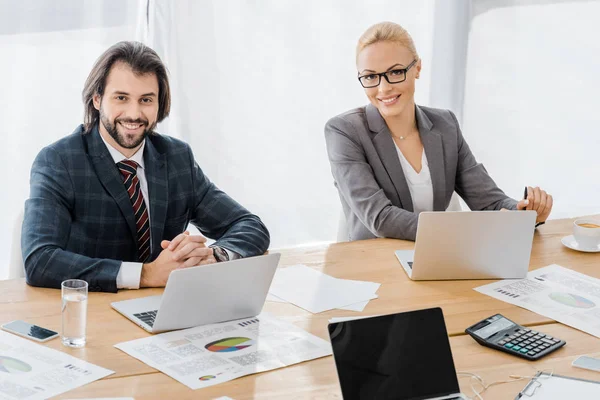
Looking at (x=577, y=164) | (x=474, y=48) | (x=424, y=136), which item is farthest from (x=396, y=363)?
(x=577, y=164)

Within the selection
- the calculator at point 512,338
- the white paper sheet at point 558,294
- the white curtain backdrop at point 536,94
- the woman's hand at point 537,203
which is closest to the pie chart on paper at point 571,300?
the white paper sheet at point 558,294

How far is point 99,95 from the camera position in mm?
2316

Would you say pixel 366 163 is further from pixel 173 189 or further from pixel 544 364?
pixel 544 364

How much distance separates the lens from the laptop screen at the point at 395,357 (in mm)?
1354

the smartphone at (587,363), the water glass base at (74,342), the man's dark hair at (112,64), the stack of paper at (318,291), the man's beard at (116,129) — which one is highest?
the man's dark hair at (112,64)

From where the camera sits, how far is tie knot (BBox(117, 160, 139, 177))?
89.5 inches

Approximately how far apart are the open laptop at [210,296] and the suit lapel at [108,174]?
0.50 m

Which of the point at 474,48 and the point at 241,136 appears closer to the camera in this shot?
the point at 241,136

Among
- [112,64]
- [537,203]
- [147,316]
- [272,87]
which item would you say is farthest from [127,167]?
[272,87]

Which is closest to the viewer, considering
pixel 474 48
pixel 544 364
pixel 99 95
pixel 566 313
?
pixel 544 364

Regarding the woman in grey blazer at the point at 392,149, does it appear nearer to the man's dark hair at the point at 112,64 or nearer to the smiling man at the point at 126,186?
the smiling man at the point at 126,186

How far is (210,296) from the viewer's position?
169cm

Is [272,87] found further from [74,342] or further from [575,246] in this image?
[74,342]

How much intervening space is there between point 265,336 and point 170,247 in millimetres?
409
